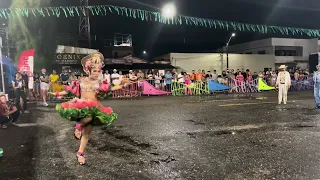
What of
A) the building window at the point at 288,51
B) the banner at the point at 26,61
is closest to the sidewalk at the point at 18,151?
the banner at the point at 26,61

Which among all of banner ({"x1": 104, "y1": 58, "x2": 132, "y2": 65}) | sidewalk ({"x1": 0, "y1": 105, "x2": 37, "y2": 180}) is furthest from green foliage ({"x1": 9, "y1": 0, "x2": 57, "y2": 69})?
sidewalk ({"x1": 0, "y1": 105, "x2": 37, "y2": 180})

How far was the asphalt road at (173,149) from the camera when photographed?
14.5 feet

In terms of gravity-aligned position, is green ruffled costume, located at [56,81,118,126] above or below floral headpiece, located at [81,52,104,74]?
below

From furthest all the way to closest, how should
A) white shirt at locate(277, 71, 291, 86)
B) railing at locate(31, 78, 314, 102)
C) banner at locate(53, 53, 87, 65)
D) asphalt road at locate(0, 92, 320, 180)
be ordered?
banner at locate(53, 53, 87, 65) → railing at locate(31, 78, 314, 102) → white shirt at locate(277, 71, 291, 86) → asphalt road at locate(0, 92, 320, 180)

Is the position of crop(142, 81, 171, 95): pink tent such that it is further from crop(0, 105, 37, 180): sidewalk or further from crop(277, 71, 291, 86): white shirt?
crop(0, 105, 37, 180): sidewalk

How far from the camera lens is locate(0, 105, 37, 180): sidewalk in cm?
455

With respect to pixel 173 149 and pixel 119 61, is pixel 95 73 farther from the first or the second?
pixel 119 61

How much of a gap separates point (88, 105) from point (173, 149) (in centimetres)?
204

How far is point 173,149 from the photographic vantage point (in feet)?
18.8

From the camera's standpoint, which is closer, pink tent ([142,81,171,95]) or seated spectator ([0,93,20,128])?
seated spectator ([0,93,20,128])

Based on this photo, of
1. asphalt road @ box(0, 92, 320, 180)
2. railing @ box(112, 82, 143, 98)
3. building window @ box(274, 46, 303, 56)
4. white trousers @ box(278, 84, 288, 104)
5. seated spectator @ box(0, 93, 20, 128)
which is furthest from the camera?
building window @ box(274, 46, 303, 56)

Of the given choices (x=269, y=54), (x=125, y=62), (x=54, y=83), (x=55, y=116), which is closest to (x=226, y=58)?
(x=269, y=54)

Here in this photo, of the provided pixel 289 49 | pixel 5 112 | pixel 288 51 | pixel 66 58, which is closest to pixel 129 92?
Answer: pixel 66 58

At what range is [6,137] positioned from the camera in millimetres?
7105
